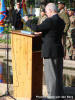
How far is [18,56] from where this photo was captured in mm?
7270

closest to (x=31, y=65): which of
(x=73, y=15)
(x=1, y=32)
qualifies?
(x=73, y=15)

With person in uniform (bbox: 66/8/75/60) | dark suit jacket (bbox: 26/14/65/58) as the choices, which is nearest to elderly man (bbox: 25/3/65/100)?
dark suit jacket (bbox: 26/14/65/58)

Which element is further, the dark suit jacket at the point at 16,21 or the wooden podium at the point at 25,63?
the dark suit jacket at the point at 16,21

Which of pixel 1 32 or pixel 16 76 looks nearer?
pixel 16 76

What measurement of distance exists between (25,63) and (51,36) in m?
0.70

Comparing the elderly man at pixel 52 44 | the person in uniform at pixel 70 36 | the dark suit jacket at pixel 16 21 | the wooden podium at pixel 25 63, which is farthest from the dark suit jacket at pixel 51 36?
the dark suit jacket at pixel 16 21

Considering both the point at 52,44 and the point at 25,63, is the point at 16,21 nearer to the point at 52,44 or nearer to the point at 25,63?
the point at 25,63

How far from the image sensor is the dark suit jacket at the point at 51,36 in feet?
22.5

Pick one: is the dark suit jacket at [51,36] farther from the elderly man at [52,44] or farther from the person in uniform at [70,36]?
the person in uniform at [70,36]

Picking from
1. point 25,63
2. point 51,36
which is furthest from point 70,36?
point 51,36

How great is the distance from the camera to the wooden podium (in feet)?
23.4

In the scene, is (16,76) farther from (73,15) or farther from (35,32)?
(73,15)

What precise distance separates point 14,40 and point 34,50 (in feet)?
1.33

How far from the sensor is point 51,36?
6.95 meters
